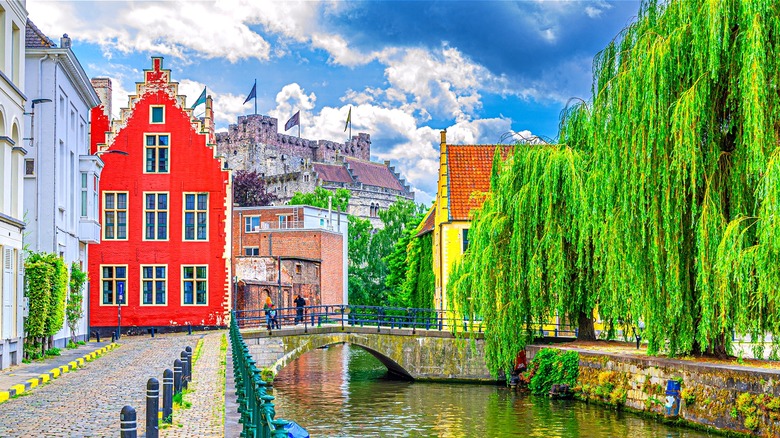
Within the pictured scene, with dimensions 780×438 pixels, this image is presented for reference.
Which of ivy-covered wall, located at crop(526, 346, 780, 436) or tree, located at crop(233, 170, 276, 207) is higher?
tree, located at crop(233, 170, 276, 207)

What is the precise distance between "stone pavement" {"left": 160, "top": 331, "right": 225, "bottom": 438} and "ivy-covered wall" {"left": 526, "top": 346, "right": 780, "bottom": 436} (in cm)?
893

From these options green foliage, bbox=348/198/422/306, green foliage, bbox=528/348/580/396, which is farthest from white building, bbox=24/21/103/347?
green foliage, bbox=348/198/422/306

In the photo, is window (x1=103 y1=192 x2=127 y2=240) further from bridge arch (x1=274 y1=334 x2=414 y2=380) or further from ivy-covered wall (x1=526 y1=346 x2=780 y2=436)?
ivy-covered wall (x1=526 y1=346 x2=780 y2=436)

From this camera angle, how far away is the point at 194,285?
37.9 meters

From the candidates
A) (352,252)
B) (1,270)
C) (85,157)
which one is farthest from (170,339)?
(352,252)

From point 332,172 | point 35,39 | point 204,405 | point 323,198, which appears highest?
point 332,172

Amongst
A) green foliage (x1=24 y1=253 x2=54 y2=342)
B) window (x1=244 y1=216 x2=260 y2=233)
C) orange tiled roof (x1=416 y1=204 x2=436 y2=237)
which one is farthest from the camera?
window (x1=244 y1=216 x2=260 y2=233)

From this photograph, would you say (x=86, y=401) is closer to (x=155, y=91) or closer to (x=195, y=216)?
(x=195, y=216)

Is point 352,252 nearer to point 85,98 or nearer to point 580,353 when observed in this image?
point 85,98

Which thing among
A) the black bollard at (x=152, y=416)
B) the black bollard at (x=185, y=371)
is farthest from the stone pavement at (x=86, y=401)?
the black bollard at (x=152, y=416)

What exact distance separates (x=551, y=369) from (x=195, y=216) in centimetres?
1731

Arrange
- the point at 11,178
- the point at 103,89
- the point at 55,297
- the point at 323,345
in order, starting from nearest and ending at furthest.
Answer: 1. the point at 11,178
2. the point at 55,297
3. the point at 323,345
4. the point at 103,89

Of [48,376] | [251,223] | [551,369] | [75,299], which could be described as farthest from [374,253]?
[48,376]

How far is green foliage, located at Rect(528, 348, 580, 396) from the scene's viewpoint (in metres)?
25.8
